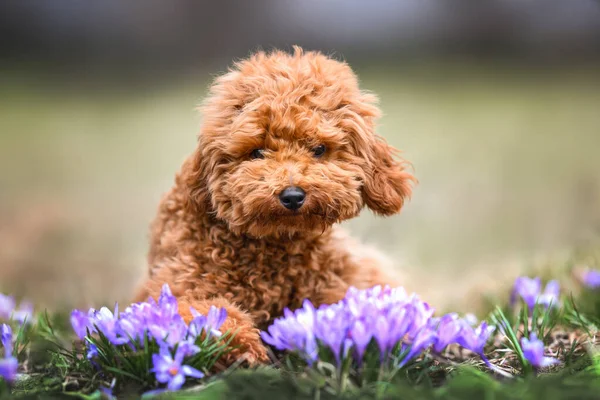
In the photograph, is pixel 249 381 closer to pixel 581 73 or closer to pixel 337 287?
pixel 337 287

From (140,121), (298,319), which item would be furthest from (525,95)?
(298,319)

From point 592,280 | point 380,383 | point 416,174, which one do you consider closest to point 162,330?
point 380,383

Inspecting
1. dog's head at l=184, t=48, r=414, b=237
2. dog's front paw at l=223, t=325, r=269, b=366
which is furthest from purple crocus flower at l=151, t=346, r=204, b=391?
dog's head at l=184, t=48, r=414, b=237

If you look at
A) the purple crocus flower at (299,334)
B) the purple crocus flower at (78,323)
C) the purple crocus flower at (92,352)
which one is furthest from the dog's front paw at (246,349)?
the purple crocus flower at (78,323)

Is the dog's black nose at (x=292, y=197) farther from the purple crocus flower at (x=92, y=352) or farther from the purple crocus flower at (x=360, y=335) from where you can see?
the purple crocus flower at (x=92, y=352)

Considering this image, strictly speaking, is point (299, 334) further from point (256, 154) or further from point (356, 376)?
point (256, 154)

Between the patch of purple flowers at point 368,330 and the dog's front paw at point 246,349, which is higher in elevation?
the patch of purple flowers at point 368,330
